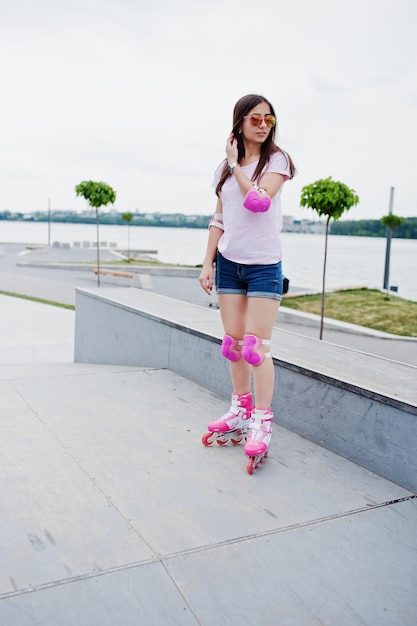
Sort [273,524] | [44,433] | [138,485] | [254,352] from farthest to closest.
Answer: [44,433]
[254,352]
[138,485]
[273,524]

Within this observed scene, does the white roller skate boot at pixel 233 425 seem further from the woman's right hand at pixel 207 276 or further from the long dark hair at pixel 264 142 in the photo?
the long dark hair at pixel 264 142

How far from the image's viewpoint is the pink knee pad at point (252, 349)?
104 inches

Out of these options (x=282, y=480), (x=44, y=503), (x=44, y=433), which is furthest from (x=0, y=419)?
(x=282, y=480)

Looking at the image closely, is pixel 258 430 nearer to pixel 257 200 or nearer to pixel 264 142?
pixel 257 200

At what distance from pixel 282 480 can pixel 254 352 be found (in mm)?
574

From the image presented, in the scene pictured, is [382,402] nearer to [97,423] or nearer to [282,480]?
[282,480]

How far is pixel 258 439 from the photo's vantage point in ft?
8.70

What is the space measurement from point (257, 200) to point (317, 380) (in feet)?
3.18

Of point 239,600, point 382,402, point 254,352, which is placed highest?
point 254,352

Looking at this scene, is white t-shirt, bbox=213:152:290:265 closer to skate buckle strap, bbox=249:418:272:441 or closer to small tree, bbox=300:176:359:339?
skate buckle strap, bbox=249:418:272:441

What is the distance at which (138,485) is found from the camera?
8.00 feet

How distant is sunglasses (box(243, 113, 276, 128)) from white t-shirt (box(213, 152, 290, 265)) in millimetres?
137

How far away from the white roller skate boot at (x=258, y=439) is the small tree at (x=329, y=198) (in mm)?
7976

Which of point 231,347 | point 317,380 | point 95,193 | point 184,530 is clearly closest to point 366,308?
point 95,193
